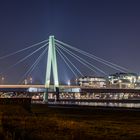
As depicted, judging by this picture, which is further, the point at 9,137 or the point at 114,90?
the point at 114,90

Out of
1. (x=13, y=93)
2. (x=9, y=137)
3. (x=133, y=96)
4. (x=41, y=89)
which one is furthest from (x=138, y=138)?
(x=133, y=96)

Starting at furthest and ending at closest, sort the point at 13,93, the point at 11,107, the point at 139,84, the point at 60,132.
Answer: the point at 139,84 < the point at 13,93 < the point at 11,107 < the point at 60,132

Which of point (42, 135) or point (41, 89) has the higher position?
point (41, 89)

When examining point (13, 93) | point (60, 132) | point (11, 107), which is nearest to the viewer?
point (60, 132)

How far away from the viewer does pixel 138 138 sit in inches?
841

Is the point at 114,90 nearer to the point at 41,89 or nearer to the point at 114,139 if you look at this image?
the point at 41,89

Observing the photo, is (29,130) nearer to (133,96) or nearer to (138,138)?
(138,138)

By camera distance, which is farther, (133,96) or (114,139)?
(133,96)

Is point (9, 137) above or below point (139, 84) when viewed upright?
below

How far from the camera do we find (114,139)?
2072 cm

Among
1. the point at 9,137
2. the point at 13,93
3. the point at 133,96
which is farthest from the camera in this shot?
the point at 133,96

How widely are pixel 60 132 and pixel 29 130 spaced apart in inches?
52.1

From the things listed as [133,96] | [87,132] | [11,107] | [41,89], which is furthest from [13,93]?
[87,132]

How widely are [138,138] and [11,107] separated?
17345 mm
